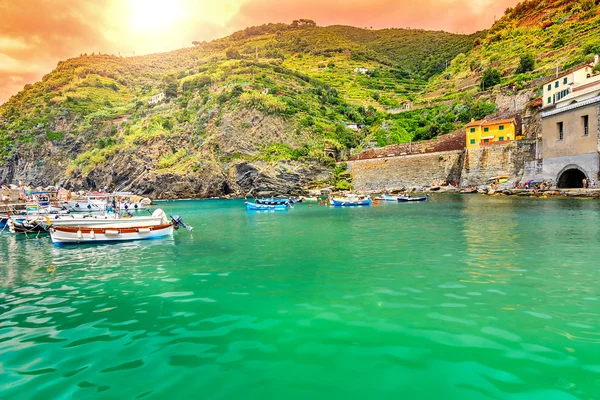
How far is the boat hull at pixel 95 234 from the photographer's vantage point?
1855 cm

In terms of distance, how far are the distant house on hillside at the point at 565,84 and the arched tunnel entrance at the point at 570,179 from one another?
1069cm

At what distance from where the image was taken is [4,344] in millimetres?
5980

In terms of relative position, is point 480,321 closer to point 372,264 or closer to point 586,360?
point 586,360

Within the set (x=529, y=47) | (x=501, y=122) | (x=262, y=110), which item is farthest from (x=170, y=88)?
(x=529, y=47)

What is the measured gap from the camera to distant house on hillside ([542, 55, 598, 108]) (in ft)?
138

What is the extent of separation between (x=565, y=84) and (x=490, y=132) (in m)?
11.1

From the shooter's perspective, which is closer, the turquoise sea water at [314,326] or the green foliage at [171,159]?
the turquoise sea water at [314,326]

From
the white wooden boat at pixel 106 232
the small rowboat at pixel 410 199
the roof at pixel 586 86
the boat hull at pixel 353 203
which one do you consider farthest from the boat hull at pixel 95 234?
the roof at pixel 586 86

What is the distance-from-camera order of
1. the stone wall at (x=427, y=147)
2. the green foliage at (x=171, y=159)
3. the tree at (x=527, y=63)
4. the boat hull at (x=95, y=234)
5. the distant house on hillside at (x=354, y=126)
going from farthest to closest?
the distant house on hillside at (x=354, y=126) → the green foliage at (x=171, y=159) → the tree at (x=527, y=63) → the stone wall at (x=427, y=147) → the boat hull at (x=95, y=234)

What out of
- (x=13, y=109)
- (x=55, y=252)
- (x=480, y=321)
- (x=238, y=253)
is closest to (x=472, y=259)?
(x=480, y=321)

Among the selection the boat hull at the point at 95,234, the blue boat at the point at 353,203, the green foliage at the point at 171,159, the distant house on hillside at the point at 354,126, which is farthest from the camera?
the distant house on hillside at the point at 354,126

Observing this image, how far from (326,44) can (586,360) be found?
596 ft

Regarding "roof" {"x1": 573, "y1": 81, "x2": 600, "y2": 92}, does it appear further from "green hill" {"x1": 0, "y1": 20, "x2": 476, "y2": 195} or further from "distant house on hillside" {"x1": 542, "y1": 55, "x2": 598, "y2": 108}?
"green hill" {"x1": 0, "y1": 20, "x2": 476, "y2": 195}

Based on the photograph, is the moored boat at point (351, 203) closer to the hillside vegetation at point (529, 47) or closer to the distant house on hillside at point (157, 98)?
the hillside vegetation at point (529, 47)
